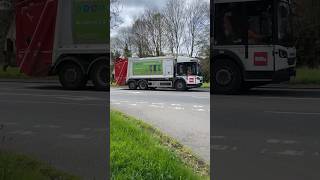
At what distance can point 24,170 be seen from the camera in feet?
11.4

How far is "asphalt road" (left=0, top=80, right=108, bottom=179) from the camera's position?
412 cm

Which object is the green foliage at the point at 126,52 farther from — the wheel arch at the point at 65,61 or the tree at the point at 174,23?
the wheel arch at the point at 65,61

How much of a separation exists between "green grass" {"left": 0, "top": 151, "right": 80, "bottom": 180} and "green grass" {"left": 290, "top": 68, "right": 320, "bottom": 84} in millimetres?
7652

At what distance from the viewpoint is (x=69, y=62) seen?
3.81 meters

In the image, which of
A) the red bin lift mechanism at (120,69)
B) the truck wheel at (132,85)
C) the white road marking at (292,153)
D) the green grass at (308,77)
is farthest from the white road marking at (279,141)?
the green grass at (308,77)

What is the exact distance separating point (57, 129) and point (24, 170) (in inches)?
139

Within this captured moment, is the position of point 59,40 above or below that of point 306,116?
above

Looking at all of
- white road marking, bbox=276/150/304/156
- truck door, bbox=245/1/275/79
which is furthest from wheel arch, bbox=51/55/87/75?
truck door, bbox=245/1/275/79

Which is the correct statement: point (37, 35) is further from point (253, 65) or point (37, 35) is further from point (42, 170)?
point (253, 65)

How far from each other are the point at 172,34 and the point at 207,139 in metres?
0.37

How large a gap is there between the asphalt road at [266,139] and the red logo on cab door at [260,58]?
2.64 feet

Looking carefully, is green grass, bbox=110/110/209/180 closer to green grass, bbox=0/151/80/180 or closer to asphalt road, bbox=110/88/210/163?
asphalt road, bbox=110/88/210/163

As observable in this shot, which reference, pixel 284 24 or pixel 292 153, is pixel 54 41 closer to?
pixel 292 153

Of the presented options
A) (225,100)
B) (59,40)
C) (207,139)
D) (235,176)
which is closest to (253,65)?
(225,100)
